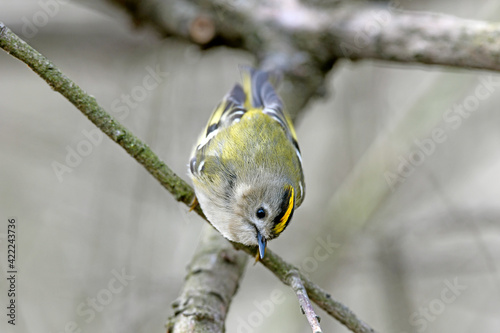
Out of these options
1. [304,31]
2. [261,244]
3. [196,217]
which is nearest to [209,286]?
[261,244]

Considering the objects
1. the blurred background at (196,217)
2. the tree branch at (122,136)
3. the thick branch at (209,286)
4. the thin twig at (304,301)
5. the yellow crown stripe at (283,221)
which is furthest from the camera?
the blurred background at (196,217)

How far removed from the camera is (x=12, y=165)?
152 inches

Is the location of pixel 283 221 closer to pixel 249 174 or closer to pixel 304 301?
pixel 249 174

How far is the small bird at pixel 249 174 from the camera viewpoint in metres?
2.06

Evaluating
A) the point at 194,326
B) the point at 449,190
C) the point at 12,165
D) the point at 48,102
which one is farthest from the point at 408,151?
the point at 48,102

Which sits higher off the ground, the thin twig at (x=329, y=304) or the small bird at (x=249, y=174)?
the small bird at (x=249, y=174)

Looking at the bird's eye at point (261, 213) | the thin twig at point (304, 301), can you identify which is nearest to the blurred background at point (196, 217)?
the bird's eye at point (261, 213)

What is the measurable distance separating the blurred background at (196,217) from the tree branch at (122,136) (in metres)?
1.05

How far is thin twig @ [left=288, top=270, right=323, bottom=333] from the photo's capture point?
1285 millimetres

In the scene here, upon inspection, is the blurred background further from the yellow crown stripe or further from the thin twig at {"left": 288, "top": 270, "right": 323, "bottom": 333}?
the thin twig at {"left": 288, "top": 270, "right": 323, "bottom": 333}

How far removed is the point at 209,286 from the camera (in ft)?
6.41

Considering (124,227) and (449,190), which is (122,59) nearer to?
(124,227)

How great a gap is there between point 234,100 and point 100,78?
89.9 inches

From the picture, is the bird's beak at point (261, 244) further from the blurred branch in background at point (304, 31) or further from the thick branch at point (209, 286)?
the blurred branch in background at point (304, 31)
